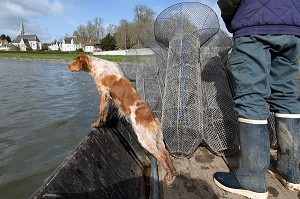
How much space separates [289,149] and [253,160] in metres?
0.51

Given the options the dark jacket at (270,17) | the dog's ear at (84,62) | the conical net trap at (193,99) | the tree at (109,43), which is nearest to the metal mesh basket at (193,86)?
the conical net trap at (193,99)

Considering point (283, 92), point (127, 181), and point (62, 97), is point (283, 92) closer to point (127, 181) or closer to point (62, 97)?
point (127, 181)

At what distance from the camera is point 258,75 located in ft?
8.10

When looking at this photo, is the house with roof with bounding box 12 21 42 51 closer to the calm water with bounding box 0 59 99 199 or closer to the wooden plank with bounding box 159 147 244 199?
the calm water with bounding box 0 59 99 199

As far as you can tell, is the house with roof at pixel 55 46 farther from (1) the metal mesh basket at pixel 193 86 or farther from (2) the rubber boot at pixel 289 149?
(2) the rubber boot at pixel 289 149

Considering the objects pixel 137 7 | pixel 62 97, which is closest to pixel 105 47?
pixel 137 7

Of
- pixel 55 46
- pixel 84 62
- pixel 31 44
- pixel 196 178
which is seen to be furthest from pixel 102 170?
pixel 31 44

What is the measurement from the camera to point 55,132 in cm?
673

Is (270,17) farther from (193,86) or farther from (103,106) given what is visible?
(103,106)

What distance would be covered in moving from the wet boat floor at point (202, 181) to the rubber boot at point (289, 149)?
0.10 m

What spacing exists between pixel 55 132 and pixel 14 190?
8.83 ft

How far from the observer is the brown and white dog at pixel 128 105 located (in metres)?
3.44

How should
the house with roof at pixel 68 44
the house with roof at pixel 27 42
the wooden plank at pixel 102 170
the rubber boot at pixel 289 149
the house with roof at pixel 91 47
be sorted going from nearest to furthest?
the wooden plank at pixel 102 170, the rubber boot at pixel 289 149, the house with roof at pixel 91 47, the house with roof at pixel 68 44, the house with roof at pixel 27 42

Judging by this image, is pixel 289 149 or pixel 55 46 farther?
pixel 55 46
